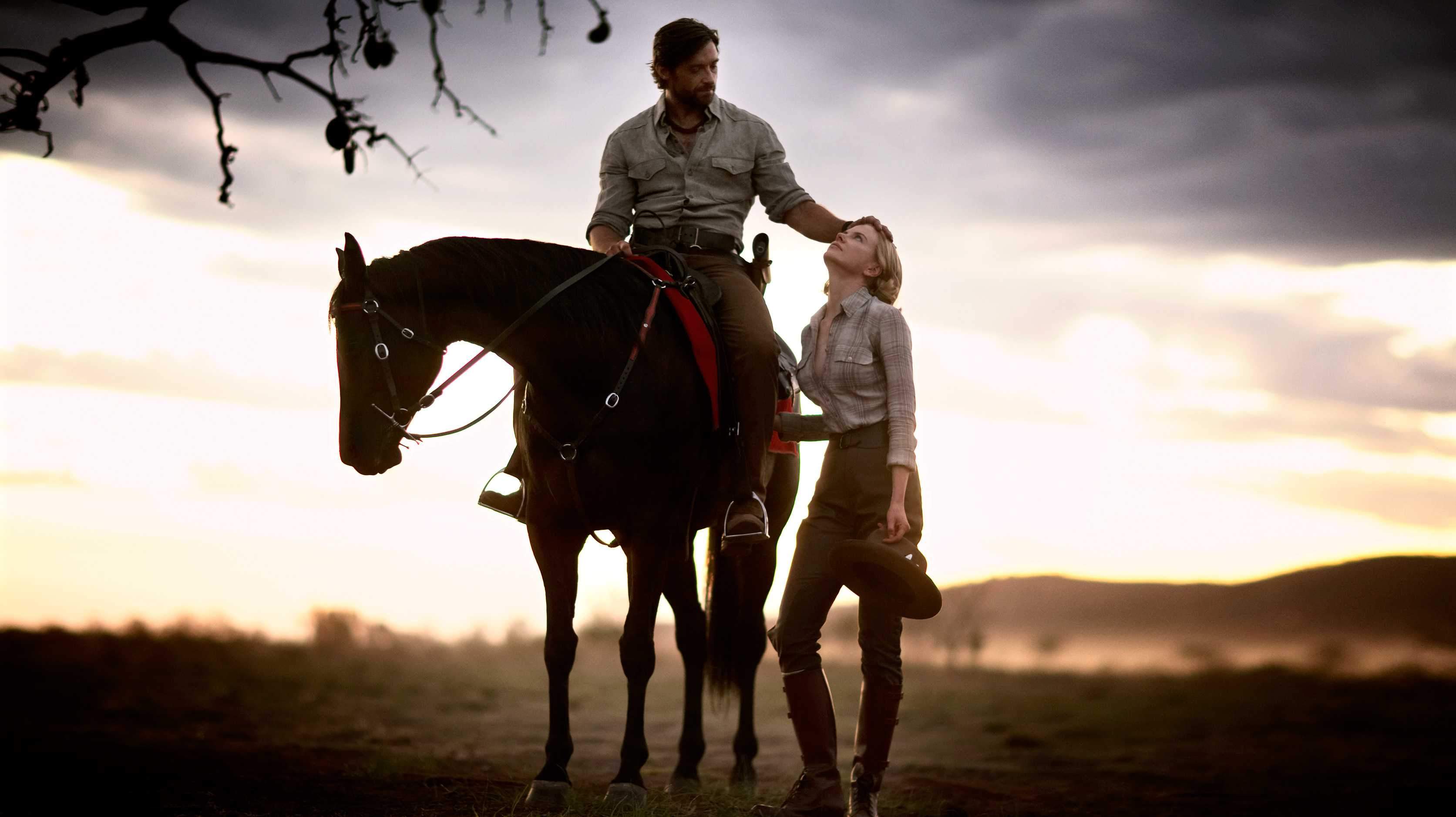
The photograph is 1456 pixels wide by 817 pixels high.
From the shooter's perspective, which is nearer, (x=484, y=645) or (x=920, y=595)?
(x=920, y=595)

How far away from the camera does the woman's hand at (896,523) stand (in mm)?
4867

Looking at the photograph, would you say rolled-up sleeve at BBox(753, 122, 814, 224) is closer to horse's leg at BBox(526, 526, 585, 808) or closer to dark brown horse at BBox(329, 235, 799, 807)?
dark brown horse at BBox(329, 235, 799, 807)

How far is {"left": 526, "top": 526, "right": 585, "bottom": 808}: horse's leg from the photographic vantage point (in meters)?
5.75

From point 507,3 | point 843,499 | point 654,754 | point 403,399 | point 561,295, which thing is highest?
point 507,3

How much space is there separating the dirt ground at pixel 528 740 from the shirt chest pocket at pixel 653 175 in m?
3.14

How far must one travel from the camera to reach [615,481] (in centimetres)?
555

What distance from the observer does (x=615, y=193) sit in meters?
6.45

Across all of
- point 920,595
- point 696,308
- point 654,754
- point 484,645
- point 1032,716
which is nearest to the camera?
point 920,595

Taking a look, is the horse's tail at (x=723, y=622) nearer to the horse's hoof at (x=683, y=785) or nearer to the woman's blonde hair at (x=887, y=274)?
the horse's hoof at (x=683, y=785)

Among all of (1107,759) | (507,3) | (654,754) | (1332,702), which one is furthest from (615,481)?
(1332,702)

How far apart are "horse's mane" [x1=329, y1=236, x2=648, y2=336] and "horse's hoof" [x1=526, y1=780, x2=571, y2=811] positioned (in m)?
2.14

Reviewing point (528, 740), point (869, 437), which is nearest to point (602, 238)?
point (869, 437)

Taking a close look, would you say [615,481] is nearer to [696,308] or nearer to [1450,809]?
[696,308]

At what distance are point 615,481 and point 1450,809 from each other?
5521mm
